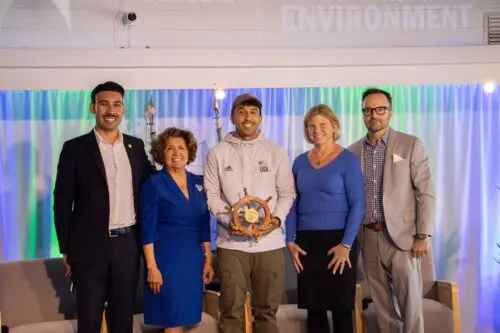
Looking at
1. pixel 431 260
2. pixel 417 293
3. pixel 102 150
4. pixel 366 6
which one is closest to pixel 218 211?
pixel 102 150

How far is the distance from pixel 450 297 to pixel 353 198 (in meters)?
1.36

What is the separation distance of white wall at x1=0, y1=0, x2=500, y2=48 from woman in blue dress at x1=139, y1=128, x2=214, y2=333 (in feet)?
6.62

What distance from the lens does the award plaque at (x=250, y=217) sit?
3.47 m

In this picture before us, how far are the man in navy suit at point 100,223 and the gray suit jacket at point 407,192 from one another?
4.58 ft

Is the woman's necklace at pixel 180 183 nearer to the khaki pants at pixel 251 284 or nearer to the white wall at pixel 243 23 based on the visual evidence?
the khaki pants at pixel 251 284

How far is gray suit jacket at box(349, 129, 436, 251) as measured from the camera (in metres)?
3.69

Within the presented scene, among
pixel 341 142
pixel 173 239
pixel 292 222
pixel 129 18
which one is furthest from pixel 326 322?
pixel 129 18

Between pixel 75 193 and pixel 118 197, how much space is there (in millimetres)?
228

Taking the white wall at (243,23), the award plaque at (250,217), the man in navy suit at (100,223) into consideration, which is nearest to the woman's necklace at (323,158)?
the award plaque at (250,217)

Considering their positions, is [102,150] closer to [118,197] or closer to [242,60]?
[118,197]

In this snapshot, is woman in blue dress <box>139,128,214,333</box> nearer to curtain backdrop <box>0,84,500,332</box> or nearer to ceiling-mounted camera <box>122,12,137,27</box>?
curtain backdrop <box>0,84,500,332</box>

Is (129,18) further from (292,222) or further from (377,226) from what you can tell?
(377,226)

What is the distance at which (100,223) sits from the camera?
11.1 ft

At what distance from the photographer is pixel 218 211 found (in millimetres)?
3525
